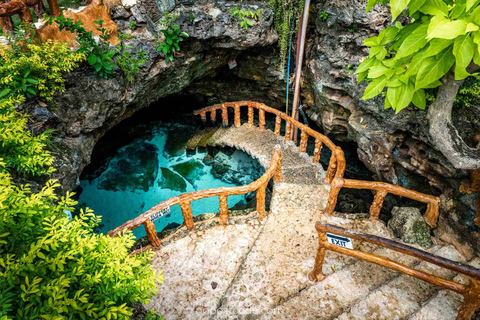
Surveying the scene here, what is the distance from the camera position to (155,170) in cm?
966

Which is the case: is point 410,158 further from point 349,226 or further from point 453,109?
point 349,226

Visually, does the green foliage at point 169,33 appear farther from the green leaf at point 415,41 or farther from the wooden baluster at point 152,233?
the green leaf at point 415,41

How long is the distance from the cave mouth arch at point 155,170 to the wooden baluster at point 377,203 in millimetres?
3381

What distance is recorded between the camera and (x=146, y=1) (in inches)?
276

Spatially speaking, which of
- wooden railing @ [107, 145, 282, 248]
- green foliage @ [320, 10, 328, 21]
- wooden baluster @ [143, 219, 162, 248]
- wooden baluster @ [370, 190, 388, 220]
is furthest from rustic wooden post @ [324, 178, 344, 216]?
green foliage @ [320, 10, 328, 21]

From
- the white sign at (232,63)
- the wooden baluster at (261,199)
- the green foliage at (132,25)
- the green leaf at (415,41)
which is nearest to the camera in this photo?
the green leaf at (415,41)

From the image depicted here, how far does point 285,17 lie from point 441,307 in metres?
8.13

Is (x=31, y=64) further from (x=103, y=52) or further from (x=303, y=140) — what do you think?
(x=303, y=140)

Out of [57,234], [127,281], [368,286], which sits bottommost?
[368,286]

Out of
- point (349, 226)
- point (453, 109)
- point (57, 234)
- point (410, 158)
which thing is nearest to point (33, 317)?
point (57, 234)

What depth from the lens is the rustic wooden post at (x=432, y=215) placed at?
14.0 ft

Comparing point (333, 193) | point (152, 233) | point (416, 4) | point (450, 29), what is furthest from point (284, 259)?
point (416, 4)

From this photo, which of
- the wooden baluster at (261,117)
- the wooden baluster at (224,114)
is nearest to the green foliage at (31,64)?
the wooden baluster at (224,114)

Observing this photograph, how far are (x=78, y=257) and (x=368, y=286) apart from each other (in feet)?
12.7
